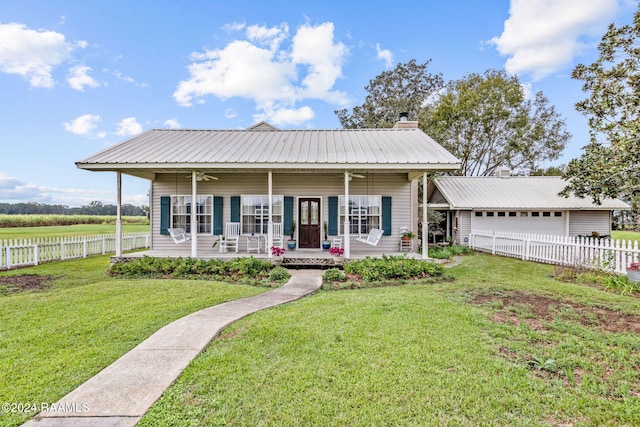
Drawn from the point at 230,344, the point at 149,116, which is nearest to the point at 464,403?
the point at 230,344

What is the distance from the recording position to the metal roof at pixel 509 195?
1455 centimetres

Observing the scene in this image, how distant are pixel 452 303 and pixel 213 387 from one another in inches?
162

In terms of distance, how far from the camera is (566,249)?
9266 millimetres

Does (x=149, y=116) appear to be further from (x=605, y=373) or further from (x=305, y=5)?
(x=605, y=373)

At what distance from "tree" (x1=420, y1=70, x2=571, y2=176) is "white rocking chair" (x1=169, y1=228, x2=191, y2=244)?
15.4 metres

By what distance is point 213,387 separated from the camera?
268 cm

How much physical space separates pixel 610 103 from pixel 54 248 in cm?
1884

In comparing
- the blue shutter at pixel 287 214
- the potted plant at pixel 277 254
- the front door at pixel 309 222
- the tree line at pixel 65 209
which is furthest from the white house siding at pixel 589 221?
the tree line at pixel 65 209

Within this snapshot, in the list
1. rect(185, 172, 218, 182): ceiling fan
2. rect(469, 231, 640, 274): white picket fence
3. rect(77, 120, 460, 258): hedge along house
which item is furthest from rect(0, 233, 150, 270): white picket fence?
rect(469, 231, 640, 274): white picket fence

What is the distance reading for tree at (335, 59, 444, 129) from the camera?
2243 cm

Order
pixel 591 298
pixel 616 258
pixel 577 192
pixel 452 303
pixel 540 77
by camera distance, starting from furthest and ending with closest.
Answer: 1. pixel 540 77
2. pixel 577 192
3. pixel 616 258
4. pixel 591 298
5. pixel 452 303

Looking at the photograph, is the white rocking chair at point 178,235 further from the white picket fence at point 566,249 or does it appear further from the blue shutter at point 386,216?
the white picket fence at point 566,249

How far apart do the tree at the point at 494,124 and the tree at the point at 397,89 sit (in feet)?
3.28

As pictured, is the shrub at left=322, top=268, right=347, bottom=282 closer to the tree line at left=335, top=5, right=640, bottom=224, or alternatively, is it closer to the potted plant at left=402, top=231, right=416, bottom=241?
the potted plant at left=402, top=231, right=416, bottom=241
